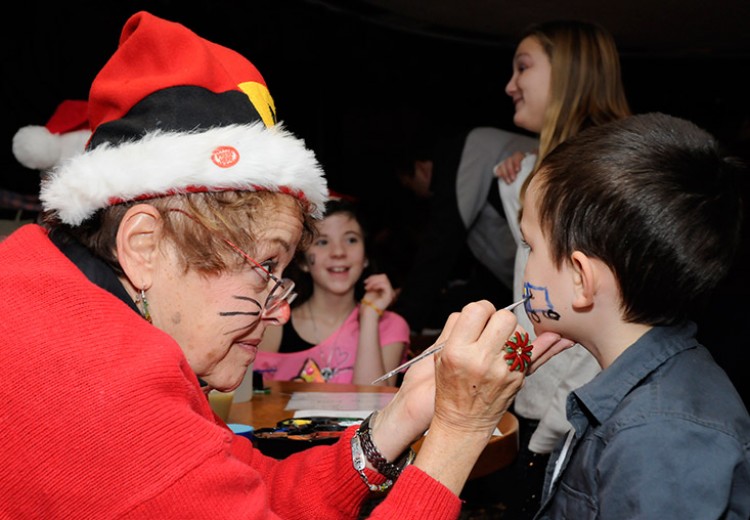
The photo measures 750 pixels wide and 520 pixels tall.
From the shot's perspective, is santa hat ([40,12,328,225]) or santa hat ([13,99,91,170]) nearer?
santa hat ([40,12,328,225])

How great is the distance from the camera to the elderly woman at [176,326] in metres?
0.94

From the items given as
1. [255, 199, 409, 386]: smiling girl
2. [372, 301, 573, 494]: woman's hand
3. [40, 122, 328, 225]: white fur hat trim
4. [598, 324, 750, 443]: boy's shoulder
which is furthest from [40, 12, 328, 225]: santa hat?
[255, 199, 409, 386]: smiling girl

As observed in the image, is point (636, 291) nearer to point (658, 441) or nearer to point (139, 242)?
point (658, 441)

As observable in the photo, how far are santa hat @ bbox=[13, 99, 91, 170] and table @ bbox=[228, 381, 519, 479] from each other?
1.06m

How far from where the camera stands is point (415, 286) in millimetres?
3145

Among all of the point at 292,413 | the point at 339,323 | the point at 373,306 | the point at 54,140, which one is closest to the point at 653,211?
the point at 292,413

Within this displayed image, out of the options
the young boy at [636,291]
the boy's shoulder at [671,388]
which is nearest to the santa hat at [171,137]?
the young boy at [636,291]

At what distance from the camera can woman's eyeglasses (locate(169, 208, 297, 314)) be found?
1187mm

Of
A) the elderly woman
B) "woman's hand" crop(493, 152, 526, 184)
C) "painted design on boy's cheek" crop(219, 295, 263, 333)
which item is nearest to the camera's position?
the elderly woman

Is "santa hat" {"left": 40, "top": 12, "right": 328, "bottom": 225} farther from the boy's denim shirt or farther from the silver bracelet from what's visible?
the boy's denim shirt

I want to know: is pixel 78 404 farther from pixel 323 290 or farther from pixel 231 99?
pixel 323 290

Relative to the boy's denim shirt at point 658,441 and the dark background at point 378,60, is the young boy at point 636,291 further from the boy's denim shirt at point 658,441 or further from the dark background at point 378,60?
the dark background at point 378,60

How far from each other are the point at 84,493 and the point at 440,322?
4074 mm

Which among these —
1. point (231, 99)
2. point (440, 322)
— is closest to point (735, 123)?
point (440, 322)
